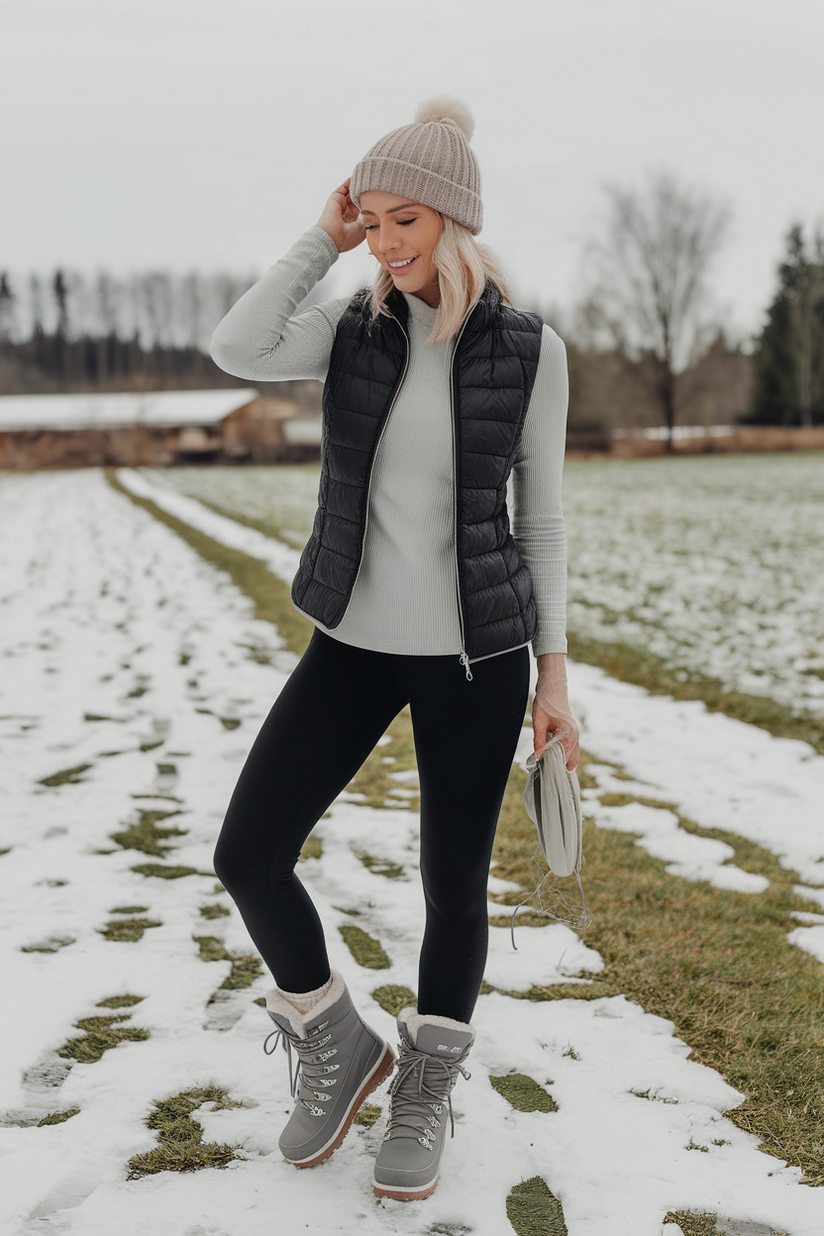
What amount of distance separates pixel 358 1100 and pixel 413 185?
73.9 inches

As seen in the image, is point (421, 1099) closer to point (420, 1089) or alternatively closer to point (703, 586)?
point (420, 1089)

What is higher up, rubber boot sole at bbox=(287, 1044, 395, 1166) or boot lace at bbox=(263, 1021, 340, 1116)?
boot lace at bbox=(263, 1021, 340, 1116)

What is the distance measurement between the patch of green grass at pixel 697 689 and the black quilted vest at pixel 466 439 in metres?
3.80

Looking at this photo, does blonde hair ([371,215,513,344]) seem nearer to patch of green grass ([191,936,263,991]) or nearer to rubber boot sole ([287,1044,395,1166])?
rubber boot sole ([287,1044,395,1166])

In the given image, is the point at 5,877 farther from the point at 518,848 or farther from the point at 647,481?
the point at 647,481

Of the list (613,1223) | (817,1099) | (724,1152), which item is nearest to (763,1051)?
(817,1099)

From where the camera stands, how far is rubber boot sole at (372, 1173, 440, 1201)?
78.5 inches

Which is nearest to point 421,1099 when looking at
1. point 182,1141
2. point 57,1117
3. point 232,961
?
point 182,1141

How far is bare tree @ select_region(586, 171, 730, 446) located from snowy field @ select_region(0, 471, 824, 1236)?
134 feet

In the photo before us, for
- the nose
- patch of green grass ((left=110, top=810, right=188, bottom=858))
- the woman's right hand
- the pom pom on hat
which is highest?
the pom pom on hat

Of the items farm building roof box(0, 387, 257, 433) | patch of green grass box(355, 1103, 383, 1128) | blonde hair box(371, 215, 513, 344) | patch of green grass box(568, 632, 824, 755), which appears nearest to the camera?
blonde hair box(371, 215, 513, 344)

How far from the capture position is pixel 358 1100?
7.16 ft

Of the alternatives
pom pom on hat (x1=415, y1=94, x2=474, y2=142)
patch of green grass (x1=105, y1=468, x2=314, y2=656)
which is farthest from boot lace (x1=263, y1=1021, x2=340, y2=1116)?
patch of green grass (x1=105, y1=468, x2=314, y2=656)

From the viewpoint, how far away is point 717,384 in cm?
4947
